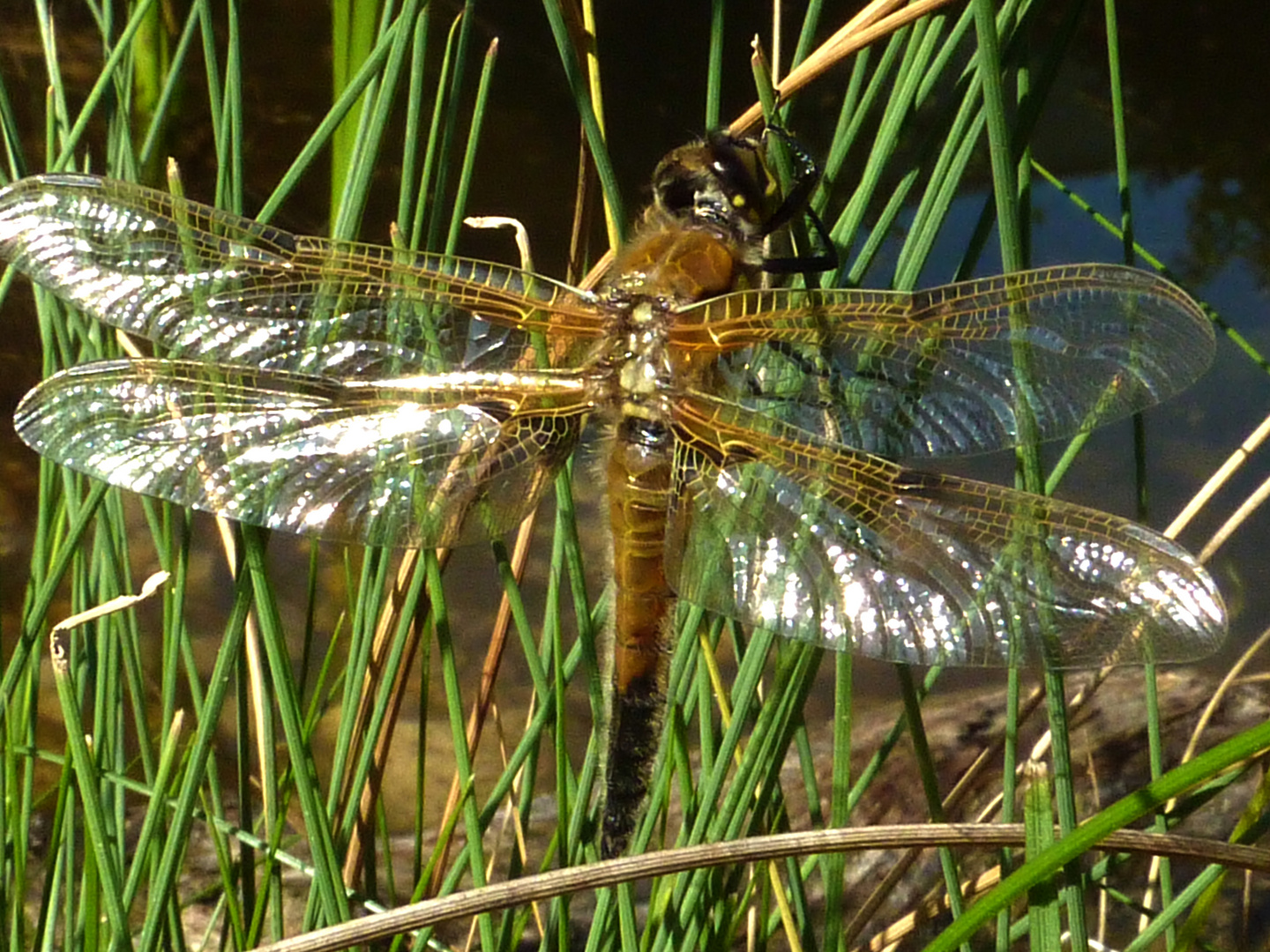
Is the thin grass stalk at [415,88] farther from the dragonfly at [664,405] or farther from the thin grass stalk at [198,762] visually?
the thin grass stalk at [198,762]

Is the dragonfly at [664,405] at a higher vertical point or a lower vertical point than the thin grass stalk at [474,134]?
lower

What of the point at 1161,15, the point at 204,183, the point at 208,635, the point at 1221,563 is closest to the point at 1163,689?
the point at 1221,563

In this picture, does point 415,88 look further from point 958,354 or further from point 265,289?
point 958,354

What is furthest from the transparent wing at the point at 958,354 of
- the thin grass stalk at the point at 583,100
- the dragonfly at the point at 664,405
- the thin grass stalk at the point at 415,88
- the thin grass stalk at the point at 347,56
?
the thin grass stalk at the point at 347,56

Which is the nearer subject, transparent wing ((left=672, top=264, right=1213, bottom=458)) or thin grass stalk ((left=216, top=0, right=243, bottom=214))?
transparent wing ((left=672, top=264, right=1213, bottom=458))

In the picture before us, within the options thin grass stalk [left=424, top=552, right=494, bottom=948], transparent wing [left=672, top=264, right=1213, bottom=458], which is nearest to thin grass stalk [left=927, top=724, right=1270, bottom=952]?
transparent wing [left=672, top=264, right=1213, bottom=458]

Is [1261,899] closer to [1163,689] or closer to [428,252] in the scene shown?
[1163,689]

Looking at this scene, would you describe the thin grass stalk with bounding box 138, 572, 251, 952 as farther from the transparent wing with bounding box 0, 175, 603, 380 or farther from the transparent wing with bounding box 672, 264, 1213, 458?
the transparent wing with bounding box 672, 264, 1213, 458
